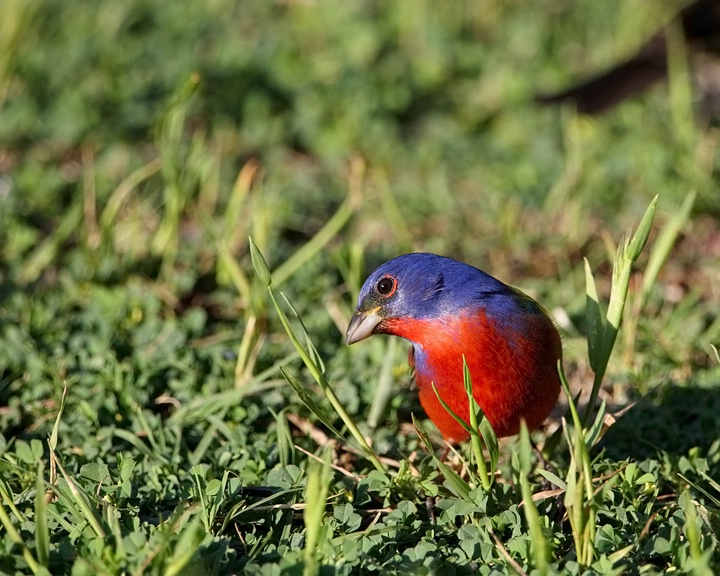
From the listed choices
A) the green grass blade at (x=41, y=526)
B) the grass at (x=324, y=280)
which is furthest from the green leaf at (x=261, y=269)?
the green grass blade at (x=41, y=526)

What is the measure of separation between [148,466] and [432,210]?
2.55m

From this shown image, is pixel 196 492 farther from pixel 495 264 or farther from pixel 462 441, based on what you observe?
pixel 495 264

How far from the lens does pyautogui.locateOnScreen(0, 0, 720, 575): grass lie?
2.65 meters

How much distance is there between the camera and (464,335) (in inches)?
111

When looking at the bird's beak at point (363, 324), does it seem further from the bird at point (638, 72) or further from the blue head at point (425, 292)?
the bird at point (638, 72)

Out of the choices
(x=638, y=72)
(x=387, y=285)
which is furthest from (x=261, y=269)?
(x=638, y=72)

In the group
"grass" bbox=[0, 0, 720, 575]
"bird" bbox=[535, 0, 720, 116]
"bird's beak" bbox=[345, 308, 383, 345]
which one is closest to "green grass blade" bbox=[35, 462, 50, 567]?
"grass" bbox=[0, 0, 720, 575]

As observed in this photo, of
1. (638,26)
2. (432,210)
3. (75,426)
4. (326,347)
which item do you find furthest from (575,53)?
(75,426)

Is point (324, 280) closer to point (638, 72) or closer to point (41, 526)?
point (41, 526)

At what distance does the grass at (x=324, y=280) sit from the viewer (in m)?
2.65

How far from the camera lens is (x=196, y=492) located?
2.78m

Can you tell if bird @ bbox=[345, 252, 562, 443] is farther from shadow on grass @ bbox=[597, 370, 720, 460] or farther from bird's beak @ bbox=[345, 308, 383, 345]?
shadow on grass @ bbox=[597, 370, 720, 460]

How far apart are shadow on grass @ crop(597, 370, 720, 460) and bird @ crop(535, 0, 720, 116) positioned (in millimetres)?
2207

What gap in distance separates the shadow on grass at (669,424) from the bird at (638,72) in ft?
7.24
